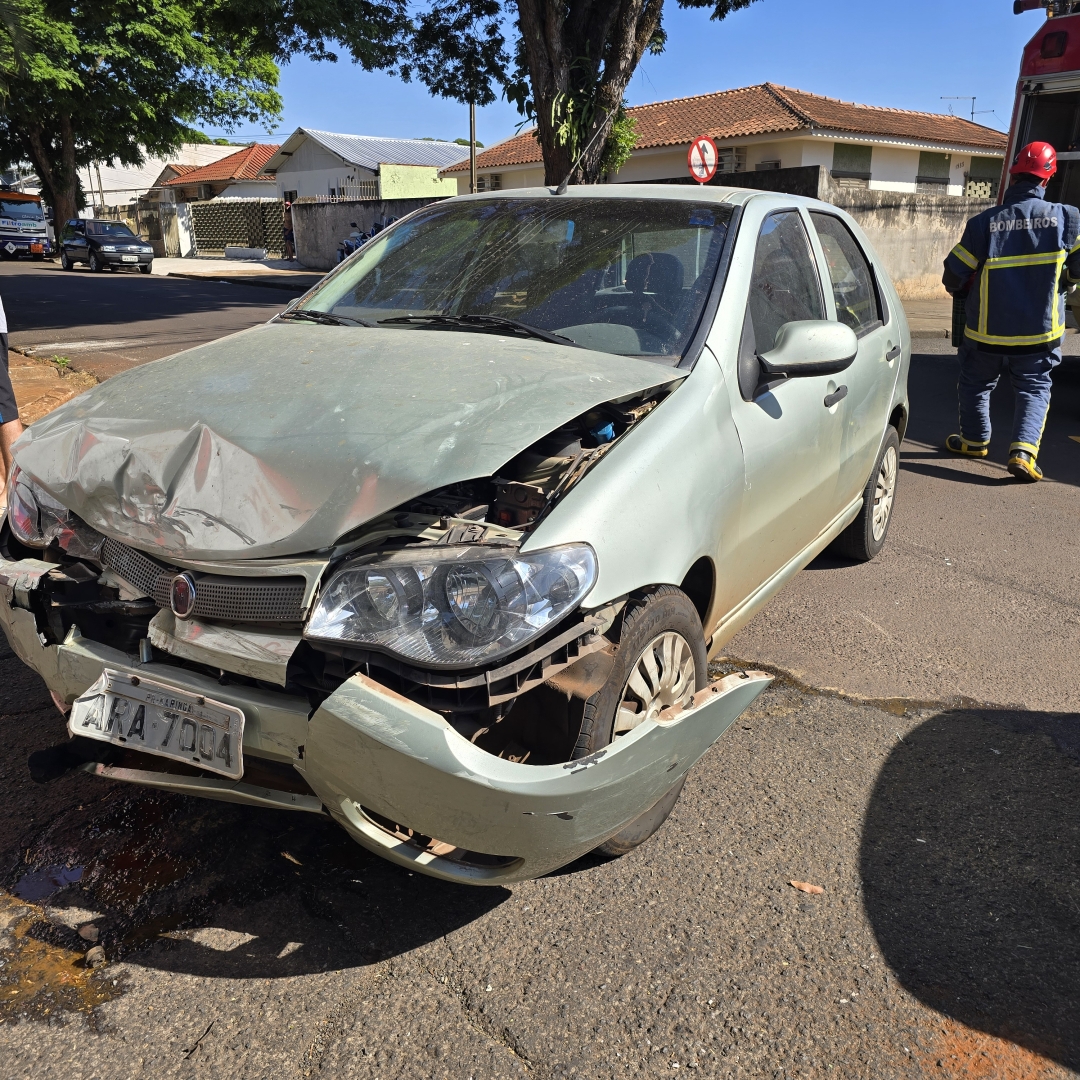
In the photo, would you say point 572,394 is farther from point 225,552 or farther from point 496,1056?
point 496,1056

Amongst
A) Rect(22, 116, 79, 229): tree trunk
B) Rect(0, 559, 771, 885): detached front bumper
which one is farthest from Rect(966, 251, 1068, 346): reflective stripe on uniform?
Rect(22, 116, 79, 229): tree trunk

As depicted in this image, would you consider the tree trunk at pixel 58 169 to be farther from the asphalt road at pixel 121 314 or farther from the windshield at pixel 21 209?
the asphalt road at pixel 121 314

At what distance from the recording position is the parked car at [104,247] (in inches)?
1171

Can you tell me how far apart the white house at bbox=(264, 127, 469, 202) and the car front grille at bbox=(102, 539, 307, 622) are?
41.2 meters

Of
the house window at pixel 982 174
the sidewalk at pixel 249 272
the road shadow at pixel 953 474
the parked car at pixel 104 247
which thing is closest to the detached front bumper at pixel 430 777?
the road shadow at pixel 953 474

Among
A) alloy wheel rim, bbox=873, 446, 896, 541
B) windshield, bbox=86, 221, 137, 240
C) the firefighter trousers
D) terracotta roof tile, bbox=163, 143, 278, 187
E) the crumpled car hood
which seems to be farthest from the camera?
terracotta roof tile, bbox=163, 143, 278, 187

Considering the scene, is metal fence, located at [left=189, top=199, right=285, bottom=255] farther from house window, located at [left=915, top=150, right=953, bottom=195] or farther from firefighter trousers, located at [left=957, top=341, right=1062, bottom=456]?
firefighter trousers, located at [left=957, top=341, right=1062, bottom=456]

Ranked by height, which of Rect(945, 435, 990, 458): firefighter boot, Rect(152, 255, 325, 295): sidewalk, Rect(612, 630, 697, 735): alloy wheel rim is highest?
Rect(612, 630, 697, 735): alloy wheel rim

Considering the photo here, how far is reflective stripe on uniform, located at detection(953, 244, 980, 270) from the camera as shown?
6.61m

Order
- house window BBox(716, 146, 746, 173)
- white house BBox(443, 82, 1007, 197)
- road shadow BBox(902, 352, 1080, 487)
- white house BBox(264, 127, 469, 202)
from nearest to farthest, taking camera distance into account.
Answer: road shadow BBox(902, 352, 1080, 487) < white house BBox(443, 82, 1007, 197) < house window BBox(716, 146, 746, 173) < white house BBox(264, 127, 469, 202)

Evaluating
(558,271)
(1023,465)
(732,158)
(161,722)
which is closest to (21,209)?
(732,158)

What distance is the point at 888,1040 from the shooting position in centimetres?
204

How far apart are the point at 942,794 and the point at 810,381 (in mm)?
1449

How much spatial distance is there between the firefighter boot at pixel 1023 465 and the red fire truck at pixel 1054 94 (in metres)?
3.00
